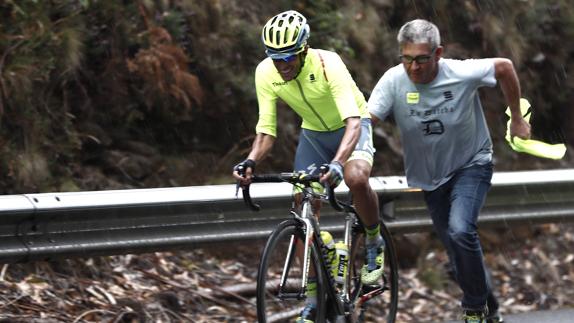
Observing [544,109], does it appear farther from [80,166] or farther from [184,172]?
[80,166]

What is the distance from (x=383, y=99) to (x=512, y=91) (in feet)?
2.73

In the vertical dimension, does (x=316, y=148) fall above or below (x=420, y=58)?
below

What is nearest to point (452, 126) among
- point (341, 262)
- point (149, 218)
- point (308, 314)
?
point (341, 262)

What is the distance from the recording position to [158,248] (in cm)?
705

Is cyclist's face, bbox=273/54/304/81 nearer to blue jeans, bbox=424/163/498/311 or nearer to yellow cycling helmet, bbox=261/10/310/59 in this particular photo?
yellow cycling helmet, bbox=261/10/310/59

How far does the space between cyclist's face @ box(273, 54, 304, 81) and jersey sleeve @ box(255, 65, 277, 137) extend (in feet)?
0.74

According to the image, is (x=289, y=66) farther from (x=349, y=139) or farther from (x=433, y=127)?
(x=433, y=127)

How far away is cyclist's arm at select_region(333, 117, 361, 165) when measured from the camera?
631 cm

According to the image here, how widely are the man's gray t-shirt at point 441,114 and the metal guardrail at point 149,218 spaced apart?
1.04 m

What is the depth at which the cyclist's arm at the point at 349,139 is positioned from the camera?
6.31 meters

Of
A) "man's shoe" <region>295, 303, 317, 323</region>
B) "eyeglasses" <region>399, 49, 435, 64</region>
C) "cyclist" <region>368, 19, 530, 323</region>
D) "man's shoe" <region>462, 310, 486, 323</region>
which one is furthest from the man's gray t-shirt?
"man's shoe" <region>295, 303, 317, 323</region>

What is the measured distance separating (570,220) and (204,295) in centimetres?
337

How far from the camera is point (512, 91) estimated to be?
22.8ft

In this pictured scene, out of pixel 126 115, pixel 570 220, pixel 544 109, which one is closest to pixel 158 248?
pixel 126 115
